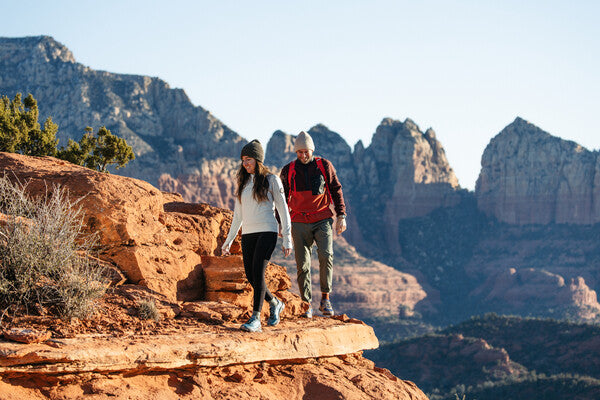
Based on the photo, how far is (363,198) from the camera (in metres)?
150

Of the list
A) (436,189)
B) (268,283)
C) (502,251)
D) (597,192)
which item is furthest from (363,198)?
(268,283)

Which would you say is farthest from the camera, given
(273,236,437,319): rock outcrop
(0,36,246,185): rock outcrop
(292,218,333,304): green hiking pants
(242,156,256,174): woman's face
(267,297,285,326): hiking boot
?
(0,36,246,185): rock outcrop

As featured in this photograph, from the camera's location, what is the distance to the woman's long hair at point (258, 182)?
7574mm

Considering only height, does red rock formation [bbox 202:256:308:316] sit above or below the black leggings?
below

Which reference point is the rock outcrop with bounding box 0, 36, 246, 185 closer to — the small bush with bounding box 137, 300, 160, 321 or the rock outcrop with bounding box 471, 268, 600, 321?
the rock outcrop with bounding box 471, 268, 600, 321

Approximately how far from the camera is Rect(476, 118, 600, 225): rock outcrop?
139125mm

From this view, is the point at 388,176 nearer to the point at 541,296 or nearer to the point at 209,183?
the point at 209,183

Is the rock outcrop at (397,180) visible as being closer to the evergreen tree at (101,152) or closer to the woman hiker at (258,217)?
the evergreen tree at (101,152)

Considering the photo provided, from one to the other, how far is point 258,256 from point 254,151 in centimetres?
118

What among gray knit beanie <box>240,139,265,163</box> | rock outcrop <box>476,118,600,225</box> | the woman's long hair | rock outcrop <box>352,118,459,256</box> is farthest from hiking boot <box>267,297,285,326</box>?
rock outcrop <box>476,118,600,225</box>

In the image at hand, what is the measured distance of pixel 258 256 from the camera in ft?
24.6

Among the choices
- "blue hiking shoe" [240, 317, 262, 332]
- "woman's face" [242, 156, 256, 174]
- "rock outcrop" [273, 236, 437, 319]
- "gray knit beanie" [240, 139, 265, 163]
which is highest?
"gray knit beanie" [240, 139, 265, 163]

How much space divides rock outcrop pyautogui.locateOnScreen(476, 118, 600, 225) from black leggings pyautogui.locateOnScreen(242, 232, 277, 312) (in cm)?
13864

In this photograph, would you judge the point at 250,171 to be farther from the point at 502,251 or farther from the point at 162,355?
the point at 502,251
